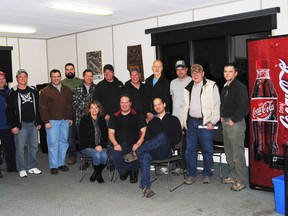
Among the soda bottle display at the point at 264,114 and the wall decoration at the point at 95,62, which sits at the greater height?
the wall decoration at the point at 95,62

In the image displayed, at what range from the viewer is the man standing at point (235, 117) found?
165 inches

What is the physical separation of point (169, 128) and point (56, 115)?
1.87 meters

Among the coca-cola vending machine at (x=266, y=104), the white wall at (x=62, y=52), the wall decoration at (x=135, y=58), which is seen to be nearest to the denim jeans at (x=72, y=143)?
the wall decoration at (x=135, y=58)

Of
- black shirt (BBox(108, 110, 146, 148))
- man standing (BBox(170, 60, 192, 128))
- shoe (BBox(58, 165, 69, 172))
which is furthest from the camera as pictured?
shoe (BBox(58, 165, 69, 172))

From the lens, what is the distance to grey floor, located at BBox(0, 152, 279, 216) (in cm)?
373

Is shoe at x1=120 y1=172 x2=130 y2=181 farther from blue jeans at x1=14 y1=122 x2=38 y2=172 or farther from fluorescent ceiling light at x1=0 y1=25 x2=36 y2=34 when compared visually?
fluorescent ceiling light at x1=0 y1=25 x2=36 y2=34

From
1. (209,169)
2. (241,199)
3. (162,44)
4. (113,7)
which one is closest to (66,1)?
(113,7)

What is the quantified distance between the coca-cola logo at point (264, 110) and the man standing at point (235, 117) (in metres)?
0.11

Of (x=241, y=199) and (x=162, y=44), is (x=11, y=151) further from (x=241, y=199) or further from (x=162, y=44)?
(x=241, y=199)

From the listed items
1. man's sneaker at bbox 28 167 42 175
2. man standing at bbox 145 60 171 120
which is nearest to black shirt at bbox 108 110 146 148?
man standing at bbox 145 60 171 120

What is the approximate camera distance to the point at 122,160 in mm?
4758

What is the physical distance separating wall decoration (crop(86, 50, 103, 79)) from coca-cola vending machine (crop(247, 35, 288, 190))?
3.92m

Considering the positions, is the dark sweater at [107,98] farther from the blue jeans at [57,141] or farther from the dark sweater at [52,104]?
the blue jeans at [57,141]

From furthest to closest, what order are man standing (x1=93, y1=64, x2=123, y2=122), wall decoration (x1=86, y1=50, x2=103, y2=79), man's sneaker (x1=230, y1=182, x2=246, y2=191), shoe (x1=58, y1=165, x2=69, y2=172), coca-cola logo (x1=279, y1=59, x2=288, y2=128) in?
wall decoration (x1=86, y1=50, x2=103, y2=79) < shoe (x1=58, y1=165, x2=69, y2=172) < man standing (x1=93, y1=64, x2=123, y2=122) < man's sneaker (x1=230, y1=182, x2=246, y2=191) < coca-cola logo (x1=279, y1=59, x2=288, y2=128)
